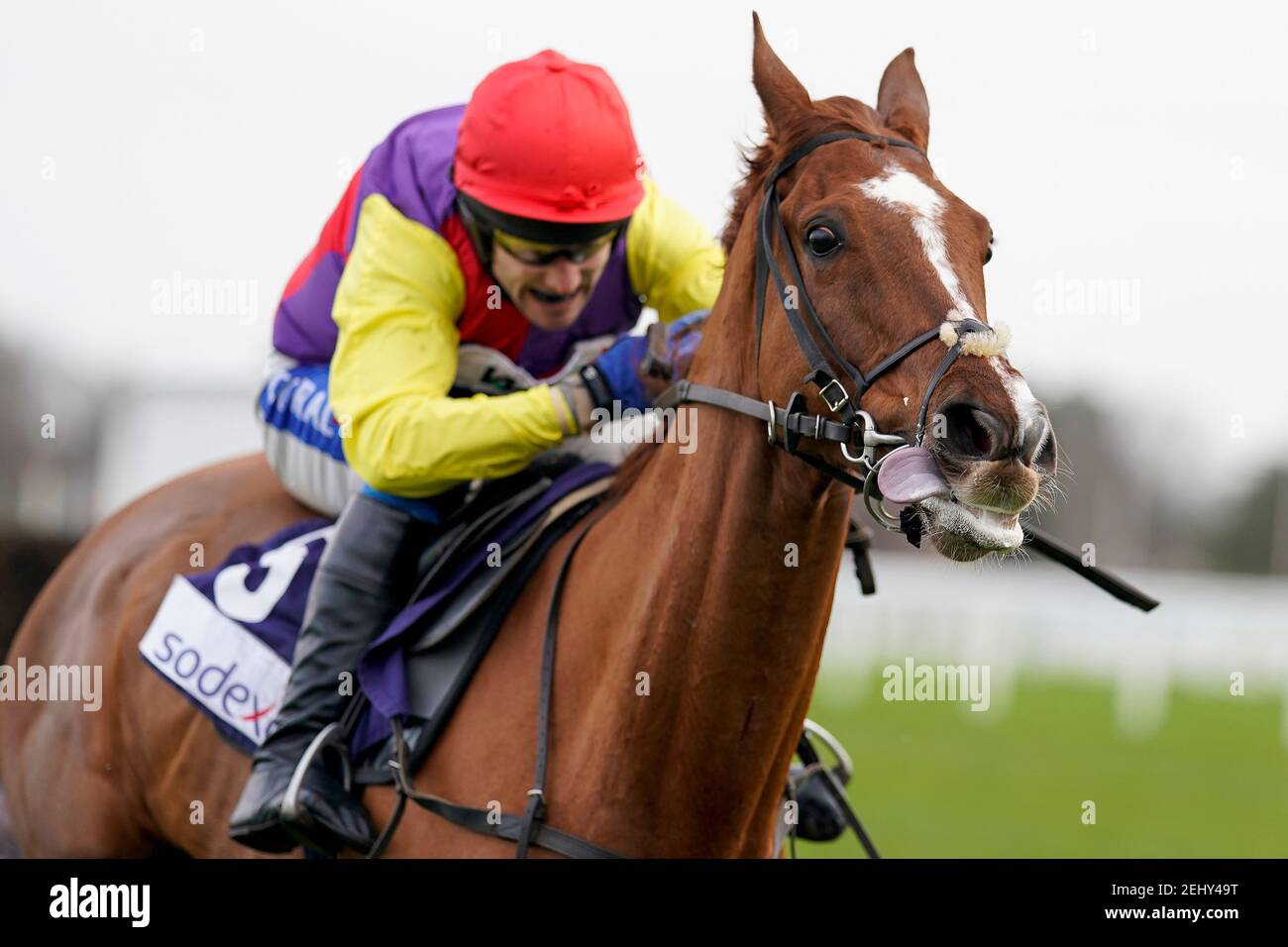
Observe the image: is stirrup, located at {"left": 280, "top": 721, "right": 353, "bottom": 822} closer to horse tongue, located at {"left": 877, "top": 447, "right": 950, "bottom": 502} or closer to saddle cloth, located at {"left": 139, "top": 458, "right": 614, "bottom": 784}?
saddle cloth, located at {"left": 139, "top": 458, "right": 614, "bottom": 784}

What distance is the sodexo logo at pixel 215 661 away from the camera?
405 cm

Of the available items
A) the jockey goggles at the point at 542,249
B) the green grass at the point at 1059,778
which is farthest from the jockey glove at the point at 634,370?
the green grass at the point at 1059,778

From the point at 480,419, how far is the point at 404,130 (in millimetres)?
1189

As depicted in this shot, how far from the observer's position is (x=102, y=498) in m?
15.9

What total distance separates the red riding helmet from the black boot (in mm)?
848

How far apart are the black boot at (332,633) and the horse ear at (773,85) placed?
54.2 inches

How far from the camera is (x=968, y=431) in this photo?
253cm

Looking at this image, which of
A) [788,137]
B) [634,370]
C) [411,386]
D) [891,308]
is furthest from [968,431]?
[411,386]

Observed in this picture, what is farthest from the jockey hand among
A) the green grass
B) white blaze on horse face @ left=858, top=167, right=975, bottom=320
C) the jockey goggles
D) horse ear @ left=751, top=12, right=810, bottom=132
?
the green grass

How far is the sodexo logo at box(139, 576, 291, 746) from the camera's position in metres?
4.05

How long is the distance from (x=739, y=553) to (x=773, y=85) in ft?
3.21

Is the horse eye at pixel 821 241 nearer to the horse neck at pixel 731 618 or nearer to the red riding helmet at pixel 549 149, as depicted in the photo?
the horse neck at pixel 731 618

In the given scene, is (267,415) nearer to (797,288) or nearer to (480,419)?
(480,419)
